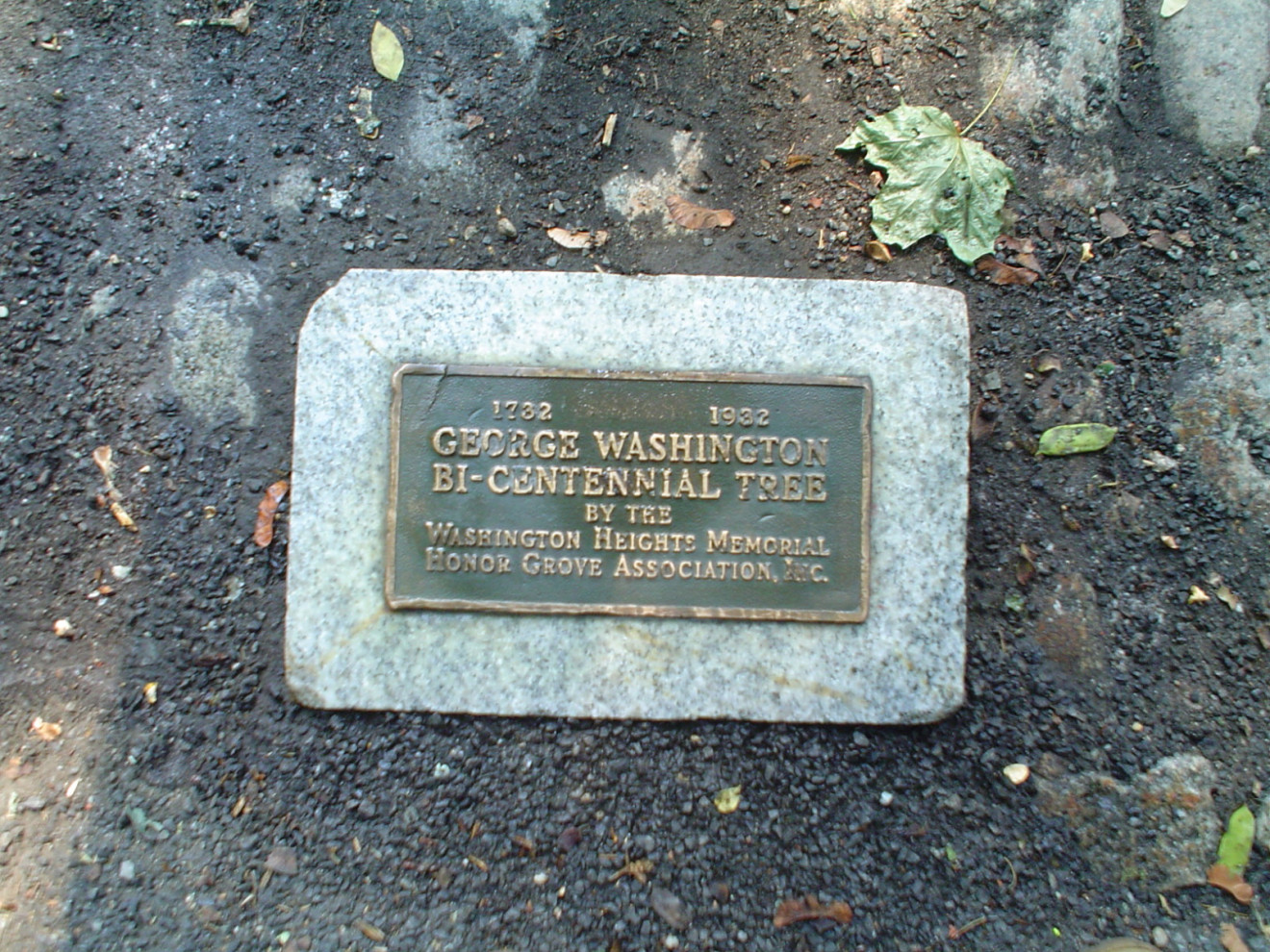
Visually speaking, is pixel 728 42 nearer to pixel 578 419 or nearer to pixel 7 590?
pixel 578 419

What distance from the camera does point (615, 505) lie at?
2.22 metres

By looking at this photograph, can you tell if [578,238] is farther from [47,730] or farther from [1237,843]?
[1237,843]

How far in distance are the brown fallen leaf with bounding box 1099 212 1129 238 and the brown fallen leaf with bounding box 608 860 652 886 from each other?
98.3 inches

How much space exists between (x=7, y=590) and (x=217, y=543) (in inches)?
26.1

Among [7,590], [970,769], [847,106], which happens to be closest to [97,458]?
[7,590]

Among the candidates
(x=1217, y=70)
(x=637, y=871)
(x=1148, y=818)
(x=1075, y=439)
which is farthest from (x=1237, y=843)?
(x=1217, y=70)

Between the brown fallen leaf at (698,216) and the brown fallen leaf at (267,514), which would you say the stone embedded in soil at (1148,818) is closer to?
the brown fallen leaf at (698,216)

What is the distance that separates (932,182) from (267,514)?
7.91 feet

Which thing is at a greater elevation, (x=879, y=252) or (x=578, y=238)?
(x=879, y=252)

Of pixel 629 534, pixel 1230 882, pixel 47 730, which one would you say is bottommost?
pixel 47 730

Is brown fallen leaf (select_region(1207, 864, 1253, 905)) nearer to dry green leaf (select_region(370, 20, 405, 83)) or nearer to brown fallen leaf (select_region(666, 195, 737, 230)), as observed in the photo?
brown fallen leaf (select_region(666, 195, 737, 230))

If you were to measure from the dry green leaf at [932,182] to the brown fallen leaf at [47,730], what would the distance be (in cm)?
299

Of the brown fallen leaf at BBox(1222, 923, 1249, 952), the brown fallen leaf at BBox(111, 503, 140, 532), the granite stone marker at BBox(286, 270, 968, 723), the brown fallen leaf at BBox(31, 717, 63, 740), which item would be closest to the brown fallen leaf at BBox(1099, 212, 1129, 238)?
the granite stone marker at BBox(286, 270, 968, 723)

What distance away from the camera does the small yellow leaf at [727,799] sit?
2.20 meters
